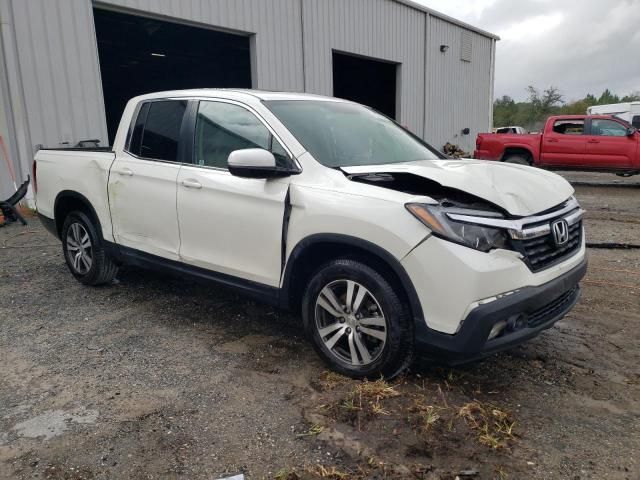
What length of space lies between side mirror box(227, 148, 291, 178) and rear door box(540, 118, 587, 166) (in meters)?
13.0

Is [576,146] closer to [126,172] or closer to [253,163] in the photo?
[126,172]

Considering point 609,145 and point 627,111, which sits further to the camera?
point 627,111

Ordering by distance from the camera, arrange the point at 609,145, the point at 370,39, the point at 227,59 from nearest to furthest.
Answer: the point at 609,145 → the point at 370,39 → the point at 227,59

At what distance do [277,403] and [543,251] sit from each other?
1764mm

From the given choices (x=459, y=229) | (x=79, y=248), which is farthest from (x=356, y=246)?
(x=79, y=248)

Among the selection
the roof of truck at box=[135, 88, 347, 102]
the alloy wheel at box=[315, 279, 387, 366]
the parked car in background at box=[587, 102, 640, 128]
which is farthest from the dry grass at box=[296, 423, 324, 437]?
the parked car in background at box=[587, 102, 640, 128]

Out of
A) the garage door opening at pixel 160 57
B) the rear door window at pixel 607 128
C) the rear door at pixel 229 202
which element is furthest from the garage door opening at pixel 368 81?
the rear door at pixel 229 202

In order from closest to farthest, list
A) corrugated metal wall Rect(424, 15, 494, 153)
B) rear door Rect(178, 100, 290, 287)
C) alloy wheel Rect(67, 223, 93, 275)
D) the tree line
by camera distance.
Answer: rear door Rect(178, 100, 290, 287)
alloy wheel Rect(67, 223, 93, 275)
corrugated metal wall Rect(424, 15, 494, 153)
the tree line

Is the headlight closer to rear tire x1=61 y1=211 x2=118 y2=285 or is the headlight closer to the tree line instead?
rear tire x1=61 y1=211 x2=118 y2=285

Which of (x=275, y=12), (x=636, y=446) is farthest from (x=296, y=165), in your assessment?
(x=275, y=12)

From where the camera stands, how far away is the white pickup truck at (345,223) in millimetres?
2799

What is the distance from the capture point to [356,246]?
10.1 feet

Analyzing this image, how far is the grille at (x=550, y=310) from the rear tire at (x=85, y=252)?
12.3 ft

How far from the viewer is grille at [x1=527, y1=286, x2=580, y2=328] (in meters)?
2.98
